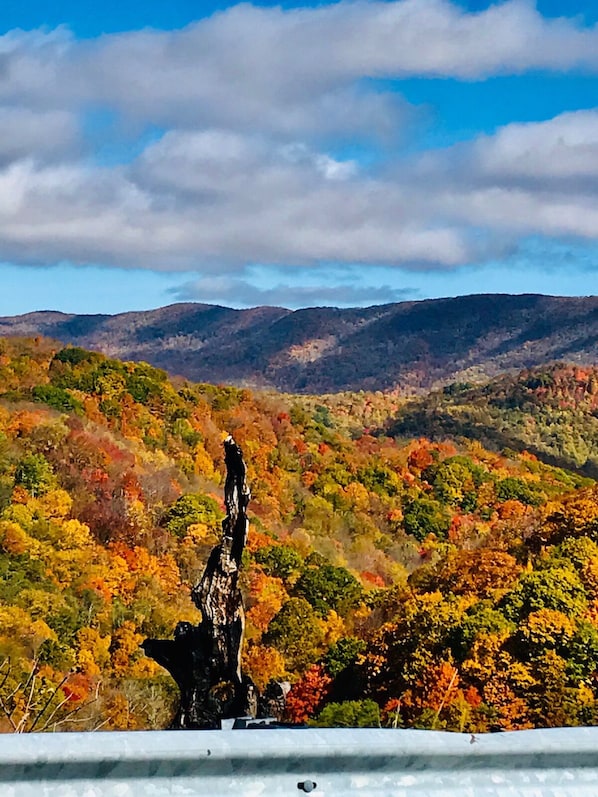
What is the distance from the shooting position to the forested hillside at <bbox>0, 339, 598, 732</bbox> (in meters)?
17.5

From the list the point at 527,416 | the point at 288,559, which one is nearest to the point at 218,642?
the point at 288,559

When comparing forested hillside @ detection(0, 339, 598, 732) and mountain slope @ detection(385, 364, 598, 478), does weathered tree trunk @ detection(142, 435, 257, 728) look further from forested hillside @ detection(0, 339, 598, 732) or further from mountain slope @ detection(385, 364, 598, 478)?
mountain slope @ detection(385, 364, 598, 478)

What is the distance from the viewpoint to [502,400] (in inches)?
3561

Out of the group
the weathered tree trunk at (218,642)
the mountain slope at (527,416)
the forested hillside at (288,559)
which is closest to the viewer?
the weathered tree trunk at (218,642)

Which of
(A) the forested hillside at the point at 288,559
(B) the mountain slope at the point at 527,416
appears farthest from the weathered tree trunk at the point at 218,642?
(B) the mountain slope at the point at 527,416

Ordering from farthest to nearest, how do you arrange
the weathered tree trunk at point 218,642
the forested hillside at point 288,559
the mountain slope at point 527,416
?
the mountain slope at point 527,416, the forested hillside at point 288,559, the weathered tree trunk at point 218,642

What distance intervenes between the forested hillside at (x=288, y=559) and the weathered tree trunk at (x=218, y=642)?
675 mm

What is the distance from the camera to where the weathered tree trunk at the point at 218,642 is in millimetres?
5965

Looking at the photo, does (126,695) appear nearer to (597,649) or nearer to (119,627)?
(119,627)

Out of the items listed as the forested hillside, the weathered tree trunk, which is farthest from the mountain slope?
the weathered tree trunk

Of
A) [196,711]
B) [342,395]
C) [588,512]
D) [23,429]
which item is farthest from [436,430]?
[196,711]

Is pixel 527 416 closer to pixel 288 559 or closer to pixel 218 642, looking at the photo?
pixel 288 559

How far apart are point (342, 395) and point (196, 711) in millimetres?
95281

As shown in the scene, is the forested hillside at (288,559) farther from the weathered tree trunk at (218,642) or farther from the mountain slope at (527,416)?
the mountain slope at (527,416)
